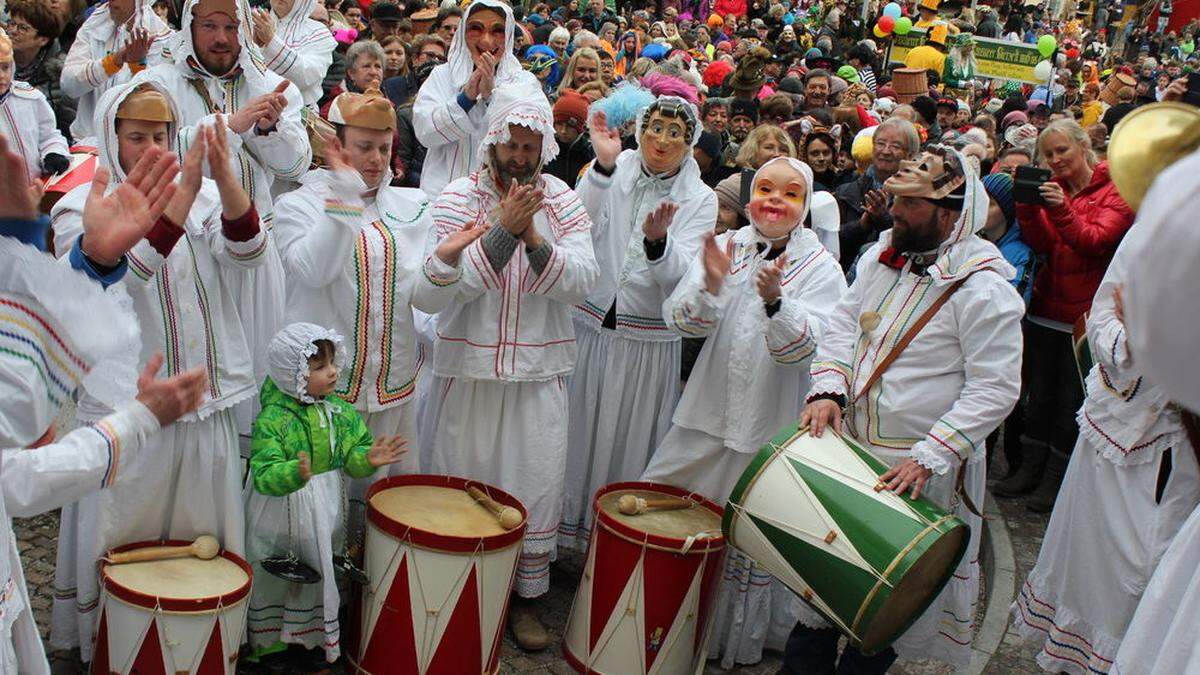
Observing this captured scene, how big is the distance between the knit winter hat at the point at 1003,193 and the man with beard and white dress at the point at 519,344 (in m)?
3.32

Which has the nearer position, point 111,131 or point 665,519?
point 111,131

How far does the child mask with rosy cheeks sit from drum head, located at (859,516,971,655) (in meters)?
1.51

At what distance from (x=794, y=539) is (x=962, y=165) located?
5.13 feet

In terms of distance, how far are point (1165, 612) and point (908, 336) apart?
1343 millimetres

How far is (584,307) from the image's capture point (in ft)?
17.5

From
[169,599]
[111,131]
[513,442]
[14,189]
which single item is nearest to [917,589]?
[513,442]

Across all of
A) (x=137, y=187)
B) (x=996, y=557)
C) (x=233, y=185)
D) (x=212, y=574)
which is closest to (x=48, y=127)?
(x=233, y=185)

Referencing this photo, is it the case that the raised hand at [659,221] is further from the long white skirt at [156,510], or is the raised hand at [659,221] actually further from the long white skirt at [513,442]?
the long white skirt at [156,510]

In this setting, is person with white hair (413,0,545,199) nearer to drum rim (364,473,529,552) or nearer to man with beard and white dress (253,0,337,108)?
man with beard and white dress (253,0,337,108)

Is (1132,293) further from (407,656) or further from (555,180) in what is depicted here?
(555,180)

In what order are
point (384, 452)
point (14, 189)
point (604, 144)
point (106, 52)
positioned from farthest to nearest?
1. point (106, 52)
2. point (604, 144)
3. point (384, 452)
4. point (14, 189)

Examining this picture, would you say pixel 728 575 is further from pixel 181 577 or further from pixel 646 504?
pixel 181 577

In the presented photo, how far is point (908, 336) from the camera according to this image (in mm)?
4219

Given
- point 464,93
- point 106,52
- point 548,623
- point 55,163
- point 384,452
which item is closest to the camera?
point 384,452
